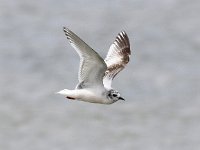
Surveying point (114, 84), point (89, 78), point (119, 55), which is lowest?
point (89, 78)

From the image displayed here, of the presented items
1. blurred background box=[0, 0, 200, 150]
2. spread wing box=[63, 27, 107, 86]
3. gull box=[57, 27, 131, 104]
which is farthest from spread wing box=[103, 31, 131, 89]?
blurred background box=[0, 0, 200, 150]

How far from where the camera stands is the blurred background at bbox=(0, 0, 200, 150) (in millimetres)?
37125

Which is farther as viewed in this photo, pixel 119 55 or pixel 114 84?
pixel 114 84

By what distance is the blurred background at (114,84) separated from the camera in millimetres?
37125

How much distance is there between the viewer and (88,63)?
60.8ft

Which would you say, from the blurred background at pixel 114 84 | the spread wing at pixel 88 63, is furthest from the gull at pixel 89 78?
the blurred background at pixel 114 84

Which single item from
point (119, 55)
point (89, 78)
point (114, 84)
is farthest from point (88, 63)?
point (114, 84)

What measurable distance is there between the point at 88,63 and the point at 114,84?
19598 millimetres

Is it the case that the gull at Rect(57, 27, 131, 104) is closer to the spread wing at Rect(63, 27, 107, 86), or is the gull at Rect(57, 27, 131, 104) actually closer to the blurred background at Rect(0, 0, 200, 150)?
the spread wing at Rect(63, 27, 107, 86)

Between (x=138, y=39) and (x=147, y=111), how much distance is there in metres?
5.28

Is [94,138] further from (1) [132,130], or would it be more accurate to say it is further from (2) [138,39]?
(2) [138,39]

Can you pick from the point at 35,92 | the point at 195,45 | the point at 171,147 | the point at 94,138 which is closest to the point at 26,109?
the point at 35,92

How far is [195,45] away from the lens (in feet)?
138

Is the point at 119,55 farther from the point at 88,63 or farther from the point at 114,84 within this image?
the point at 114,84
